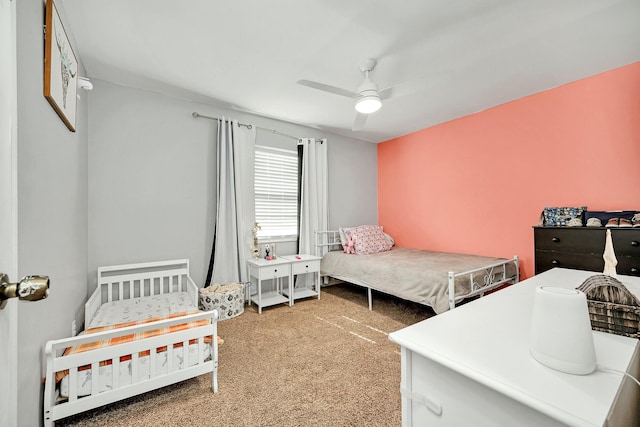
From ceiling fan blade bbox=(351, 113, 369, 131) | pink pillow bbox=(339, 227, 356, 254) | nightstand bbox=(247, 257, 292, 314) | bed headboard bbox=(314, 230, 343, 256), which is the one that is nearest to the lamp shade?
ceiling fan blade bbox=(351, 113, 369, 131)

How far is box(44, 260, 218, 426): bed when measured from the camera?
137 cm

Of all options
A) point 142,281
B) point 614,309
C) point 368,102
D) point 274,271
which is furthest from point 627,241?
point 142,281

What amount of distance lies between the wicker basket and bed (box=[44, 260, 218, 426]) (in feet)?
5.98

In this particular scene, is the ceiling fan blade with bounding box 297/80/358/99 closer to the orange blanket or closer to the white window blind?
the white window blind

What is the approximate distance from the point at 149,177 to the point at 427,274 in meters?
3.00

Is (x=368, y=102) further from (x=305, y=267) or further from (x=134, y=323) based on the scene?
(x=134, y=323)

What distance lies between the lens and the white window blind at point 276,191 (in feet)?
11.9

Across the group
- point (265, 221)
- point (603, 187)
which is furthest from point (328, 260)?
point (603, 187)

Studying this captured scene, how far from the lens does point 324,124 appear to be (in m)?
3.94

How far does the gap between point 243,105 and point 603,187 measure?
386 cm

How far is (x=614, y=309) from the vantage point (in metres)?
0.84

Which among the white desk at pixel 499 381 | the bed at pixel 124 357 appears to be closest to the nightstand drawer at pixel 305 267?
the bed at pixel 124 357

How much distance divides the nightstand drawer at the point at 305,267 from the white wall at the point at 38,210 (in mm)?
2057

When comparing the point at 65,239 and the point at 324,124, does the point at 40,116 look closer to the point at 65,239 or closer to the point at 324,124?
the point at 65,239
